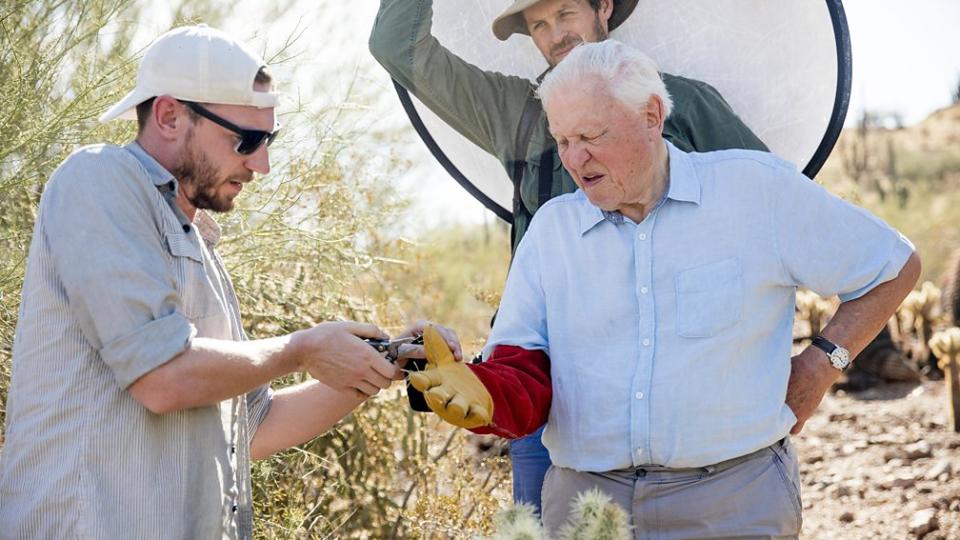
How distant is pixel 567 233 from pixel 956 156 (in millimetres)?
27038

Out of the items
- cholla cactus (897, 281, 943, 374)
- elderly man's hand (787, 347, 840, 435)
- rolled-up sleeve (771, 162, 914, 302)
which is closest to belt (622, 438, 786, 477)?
elderly man's hand (787, 347, 840, 435)

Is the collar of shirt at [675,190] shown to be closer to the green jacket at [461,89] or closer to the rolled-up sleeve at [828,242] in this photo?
the rolled-up sleeve at [828,242]

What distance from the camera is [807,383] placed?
126 inches

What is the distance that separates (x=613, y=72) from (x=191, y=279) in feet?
3.69

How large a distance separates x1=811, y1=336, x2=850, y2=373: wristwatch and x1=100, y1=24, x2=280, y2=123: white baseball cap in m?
1.54

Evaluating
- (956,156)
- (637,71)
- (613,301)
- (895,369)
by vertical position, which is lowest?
(956,156)

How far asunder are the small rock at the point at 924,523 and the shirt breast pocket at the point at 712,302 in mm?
2971

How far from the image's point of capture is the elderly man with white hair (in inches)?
120

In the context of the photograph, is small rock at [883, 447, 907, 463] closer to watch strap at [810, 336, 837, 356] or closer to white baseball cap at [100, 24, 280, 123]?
watch strap at [810, 336, 837, 356]

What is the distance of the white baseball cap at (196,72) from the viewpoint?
2.90m

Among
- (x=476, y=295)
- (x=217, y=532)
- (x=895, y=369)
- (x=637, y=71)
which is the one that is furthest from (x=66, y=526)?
(x=895, y=369)

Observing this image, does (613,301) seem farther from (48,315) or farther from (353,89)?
(353,89)

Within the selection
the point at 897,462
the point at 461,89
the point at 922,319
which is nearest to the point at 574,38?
the point at 461,89

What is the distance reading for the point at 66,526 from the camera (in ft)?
8.70
